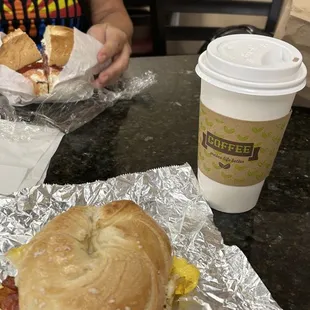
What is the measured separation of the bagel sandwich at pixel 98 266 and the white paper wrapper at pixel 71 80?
2.02ft

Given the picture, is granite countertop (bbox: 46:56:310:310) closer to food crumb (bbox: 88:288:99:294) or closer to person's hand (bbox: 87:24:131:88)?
person's hand (bbox: 87:24:131:88)

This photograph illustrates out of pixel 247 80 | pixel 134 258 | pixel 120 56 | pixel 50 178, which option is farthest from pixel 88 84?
pixel 134 258

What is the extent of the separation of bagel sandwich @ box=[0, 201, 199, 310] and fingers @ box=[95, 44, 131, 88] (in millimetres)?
659

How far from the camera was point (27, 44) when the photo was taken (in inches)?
52.6

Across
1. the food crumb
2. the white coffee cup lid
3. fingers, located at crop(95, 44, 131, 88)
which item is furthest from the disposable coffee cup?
fingers, located at crop(95, 44, 131, 88)

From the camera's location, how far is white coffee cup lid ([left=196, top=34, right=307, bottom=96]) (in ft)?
2.53

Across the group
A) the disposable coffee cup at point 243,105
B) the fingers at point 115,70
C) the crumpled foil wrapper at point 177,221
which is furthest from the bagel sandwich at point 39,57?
the disposable coffee cup at point 243,105

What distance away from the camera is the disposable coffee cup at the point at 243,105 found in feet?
2.55

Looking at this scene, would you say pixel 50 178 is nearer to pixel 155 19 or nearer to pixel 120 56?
pixel 120 56

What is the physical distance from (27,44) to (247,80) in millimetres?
768

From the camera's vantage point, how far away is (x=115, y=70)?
140cm

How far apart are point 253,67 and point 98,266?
381mm

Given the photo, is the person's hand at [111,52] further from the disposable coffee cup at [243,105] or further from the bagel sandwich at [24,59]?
the disposable coffee cup at [243,105]

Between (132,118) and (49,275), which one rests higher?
(49,275)
